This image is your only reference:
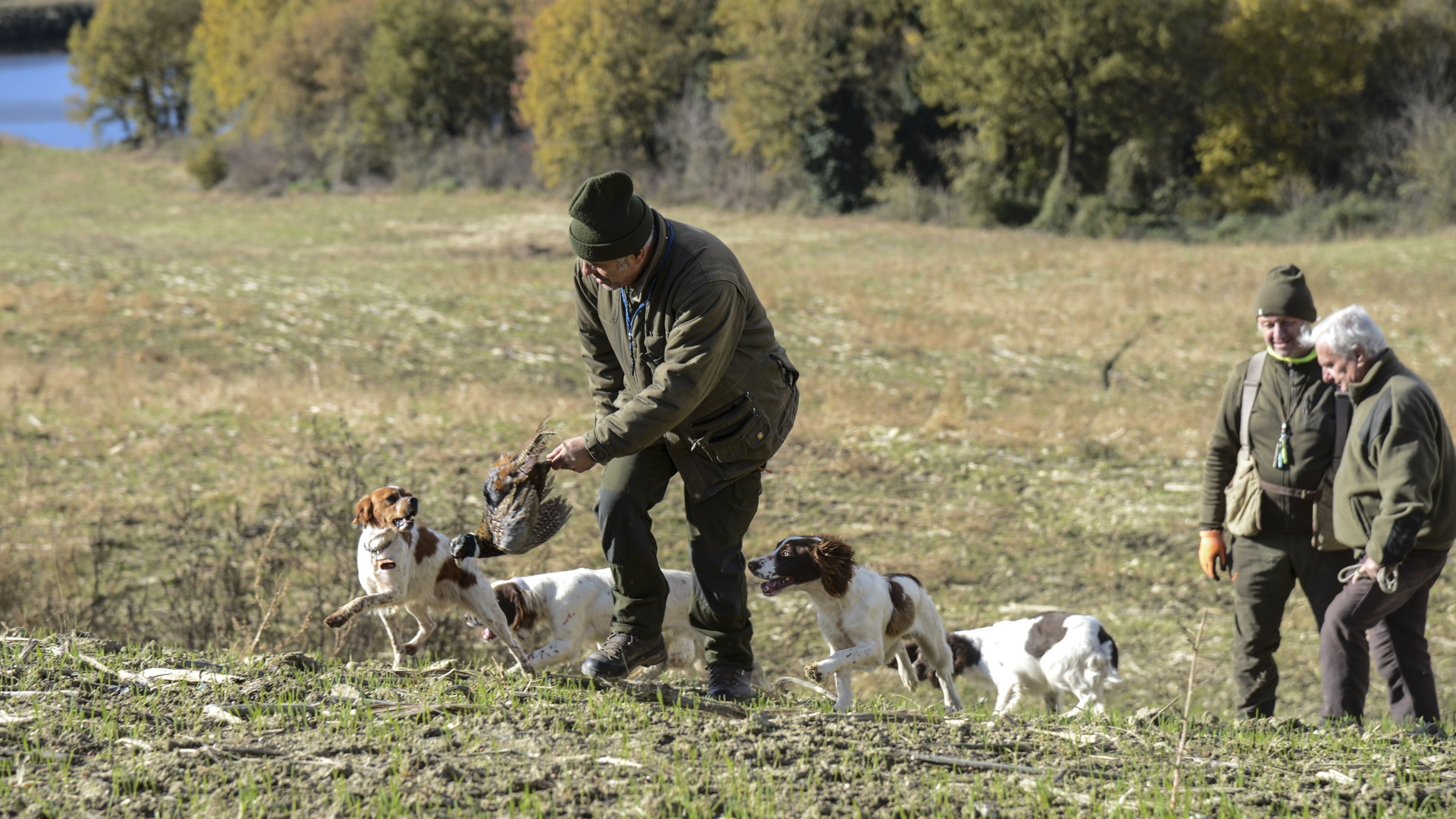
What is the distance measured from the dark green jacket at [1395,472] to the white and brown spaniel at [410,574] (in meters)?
4.05

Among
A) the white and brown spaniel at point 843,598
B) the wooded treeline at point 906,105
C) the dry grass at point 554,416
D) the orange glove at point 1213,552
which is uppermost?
the wooded treeline at point 906,105

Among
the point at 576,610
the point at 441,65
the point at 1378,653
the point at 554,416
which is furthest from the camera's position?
the point at 441,65

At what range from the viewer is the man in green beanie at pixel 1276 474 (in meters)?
5.83

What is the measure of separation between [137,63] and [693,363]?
88.8 meters

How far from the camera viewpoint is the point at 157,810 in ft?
11.9

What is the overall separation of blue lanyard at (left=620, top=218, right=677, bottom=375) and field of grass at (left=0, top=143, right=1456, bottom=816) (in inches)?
58.4

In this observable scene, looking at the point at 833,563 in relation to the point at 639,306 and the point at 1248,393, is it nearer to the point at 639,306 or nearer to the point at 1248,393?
the point at 639,306

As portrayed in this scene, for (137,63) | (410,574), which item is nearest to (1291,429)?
(410,574)

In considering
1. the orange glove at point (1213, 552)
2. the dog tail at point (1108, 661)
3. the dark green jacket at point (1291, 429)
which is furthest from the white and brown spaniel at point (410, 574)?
the dark green jacket at point (1291, 429)

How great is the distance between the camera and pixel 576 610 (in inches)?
261

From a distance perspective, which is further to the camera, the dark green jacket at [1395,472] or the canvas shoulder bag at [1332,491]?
the canvas shoulder bag at [1332,491]

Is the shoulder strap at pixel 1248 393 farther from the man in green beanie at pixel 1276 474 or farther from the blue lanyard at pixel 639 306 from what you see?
the blue lanyard at pixel 639 306

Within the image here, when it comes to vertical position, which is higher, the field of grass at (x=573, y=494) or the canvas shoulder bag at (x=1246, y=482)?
the canvas shoulder bag at (x=1246, y=482)

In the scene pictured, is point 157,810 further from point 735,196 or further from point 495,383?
point 735,196
